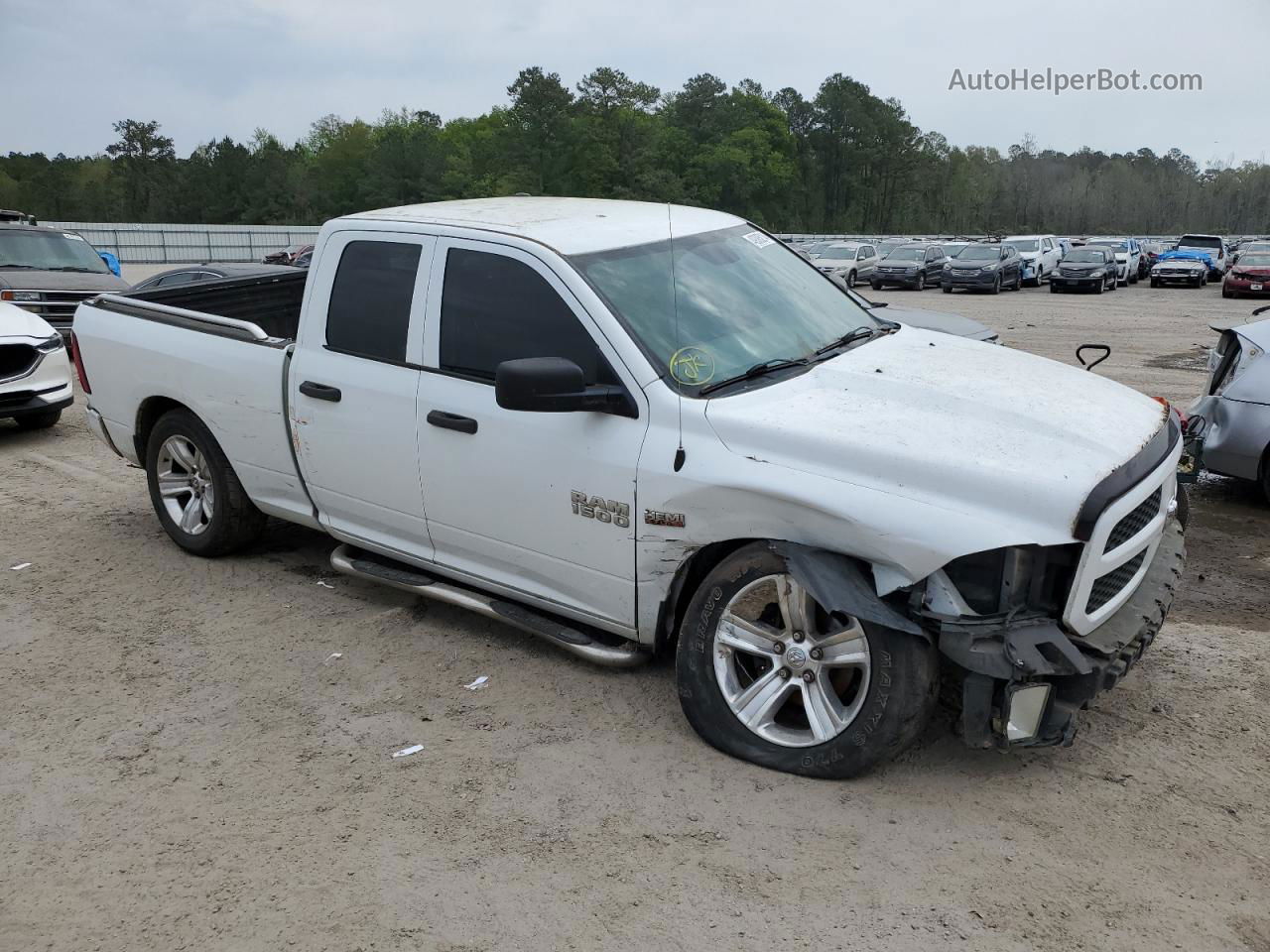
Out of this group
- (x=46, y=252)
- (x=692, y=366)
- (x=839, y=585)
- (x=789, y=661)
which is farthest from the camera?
(x=46, y=252)

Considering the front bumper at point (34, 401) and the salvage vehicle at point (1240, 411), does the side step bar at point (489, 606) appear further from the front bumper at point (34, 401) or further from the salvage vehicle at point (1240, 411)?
the front bumper at point (34, 401)

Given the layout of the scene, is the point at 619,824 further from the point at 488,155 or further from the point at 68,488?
the point at 488,155

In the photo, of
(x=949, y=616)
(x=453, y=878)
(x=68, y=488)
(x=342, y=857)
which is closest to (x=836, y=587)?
(x=949, y=616)

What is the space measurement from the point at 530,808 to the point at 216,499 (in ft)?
10.2

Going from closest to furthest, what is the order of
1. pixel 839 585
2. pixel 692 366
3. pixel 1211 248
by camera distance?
pixel 839 585
pixel 692 366
pixel 1211 248

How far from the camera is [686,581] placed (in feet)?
12.8

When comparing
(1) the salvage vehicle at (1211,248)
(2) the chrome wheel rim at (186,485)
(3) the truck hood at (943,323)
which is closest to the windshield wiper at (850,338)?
(3) the truck hood at (943,323)

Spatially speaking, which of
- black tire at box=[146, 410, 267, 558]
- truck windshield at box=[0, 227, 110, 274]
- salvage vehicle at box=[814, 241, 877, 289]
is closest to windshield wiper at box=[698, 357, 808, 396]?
black tire at box=[146, 410, 267, 558]

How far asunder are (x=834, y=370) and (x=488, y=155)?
8301cm

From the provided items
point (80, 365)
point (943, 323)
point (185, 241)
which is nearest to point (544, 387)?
point (80, 365)

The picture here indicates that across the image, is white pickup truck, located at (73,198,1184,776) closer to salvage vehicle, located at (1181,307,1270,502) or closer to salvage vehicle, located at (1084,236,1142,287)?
salvage vehicle, located at (1181,307,1270,502)

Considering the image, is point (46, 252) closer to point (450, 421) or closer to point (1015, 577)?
point (450, 421)

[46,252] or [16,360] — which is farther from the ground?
[46,252]

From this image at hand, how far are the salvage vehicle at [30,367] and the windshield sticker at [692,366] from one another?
291 inches
